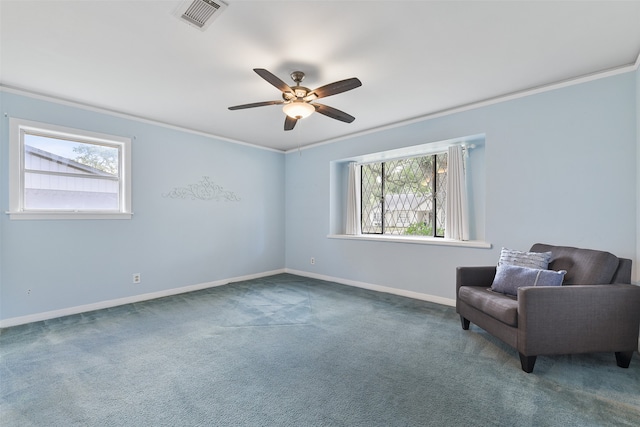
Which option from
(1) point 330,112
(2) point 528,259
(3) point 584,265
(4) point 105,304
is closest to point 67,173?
(4) point 105,304

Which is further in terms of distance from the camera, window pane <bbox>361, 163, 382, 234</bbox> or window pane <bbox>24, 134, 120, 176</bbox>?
window pane <bbox>361, 163, 382, 234</bbox>

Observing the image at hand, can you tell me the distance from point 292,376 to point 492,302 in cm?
168

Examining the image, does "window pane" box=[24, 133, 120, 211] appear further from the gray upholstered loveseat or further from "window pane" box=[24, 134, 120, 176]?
the gray upholstered loveseat

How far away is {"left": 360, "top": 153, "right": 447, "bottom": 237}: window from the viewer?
14.2 ft

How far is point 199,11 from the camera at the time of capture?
76.9 inches

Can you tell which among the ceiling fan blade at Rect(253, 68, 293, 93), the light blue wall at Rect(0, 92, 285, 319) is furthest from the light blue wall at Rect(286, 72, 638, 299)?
the ceiling fan blade at Rect(253, 68, 293, 93)

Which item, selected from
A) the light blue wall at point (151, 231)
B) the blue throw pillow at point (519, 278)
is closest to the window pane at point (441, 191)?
the blue throw pillow at point (519, 278)

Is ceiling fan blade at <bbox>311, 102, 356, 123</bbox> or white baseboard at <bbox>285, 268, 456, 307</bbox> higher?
ceiling fan blade at <bbox>311, 102, 356, 123</bbox>

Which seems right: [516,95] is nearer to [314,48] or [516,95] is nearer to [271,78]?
[314,48]

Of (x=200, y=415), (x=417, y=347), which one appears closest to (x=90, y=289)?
(x=200, y=415)

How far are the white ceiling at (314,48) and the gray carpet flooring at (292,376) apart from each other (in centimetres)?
248

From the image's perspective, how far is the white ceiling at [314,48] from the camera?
195 cm

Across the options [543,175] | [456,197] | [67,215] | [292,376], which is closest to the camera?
[292,376]

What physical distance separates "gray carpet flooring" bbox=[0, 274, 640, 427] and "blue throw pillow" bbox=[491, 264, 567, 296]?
0.50 meters
